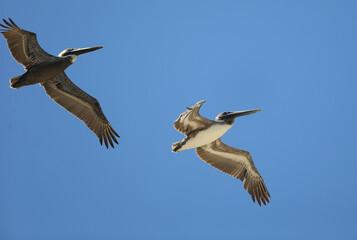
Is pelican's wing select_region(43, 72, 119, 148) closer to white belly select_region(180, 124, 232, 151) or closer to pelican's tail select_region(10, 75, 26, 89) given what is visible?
pelican's tail select_region(10, 75, 26, 89)

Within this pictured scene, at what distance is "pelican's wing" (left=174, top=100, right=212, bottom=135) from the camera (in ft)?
46.2

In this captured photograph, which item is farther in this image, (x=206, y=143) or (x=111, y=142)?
(x=111, y=142)

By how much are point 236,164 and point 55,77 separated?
5538mm

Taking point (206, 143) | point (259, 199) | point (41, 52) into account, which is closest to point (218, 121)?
point (206, 143)

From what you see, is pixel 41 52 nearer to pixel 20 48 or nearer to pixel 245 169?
pixel 20 48

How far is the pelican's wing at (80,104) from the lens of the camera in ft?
51.3

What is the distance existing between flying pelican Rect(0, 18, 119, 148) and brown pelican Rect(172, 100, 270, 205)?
8.17ft

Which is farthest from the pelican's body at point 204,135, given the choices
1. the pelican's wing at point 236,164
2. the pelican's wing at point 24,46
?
the pelican's wing at point 24,46

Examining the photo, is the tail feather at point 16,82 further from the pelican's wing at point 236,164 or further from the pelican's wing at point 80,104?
the pelican's wing at point 236,164

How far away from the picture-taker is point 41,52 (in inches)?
569

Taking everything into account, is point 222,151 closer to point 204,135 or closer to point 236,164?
point 236,164

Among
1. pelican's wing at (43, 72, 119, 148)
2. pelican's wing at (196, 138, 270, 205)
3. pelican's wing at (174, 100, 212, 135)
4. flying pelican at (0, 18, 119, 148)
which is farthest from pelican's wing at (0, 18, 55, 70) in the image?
pelican's wing at (196, 138, 270, 205)

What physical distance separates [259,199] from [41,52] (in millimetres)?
7077

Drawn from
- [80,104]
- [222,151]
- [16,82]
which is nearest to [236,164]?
[222,151]
